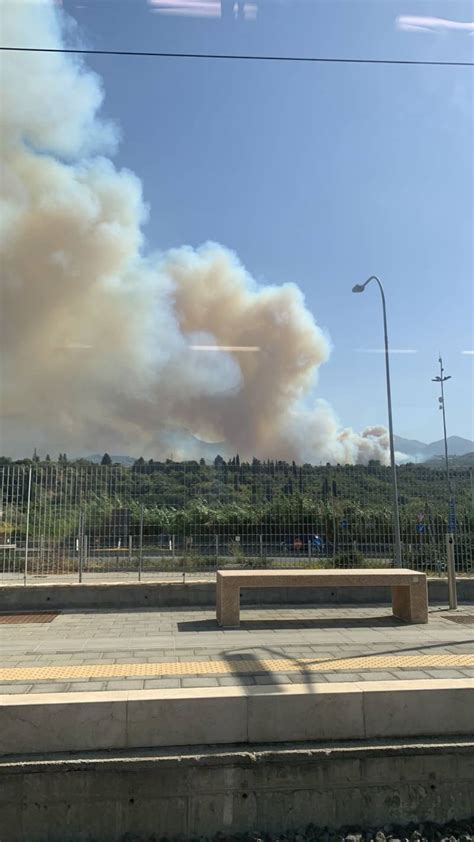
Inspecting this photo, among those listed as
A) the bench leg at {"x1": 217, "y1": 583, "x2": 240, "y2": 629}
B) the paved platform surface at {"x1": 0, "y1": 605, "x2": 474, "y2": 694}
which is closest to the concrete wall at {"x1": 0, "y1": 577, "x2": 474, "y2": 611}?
the paved platform surface at {"x1": 0, "y1": 605, "x2": 474, "y2": 694}

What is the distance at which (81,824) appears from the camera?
422cm

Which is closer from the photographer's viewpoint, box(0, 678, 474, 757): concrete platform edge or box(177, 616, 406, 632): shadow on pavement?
box(0, 678, 474, 757): concrete platform edge

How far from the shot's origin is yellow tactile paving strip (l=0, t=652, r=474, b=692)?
540 centimetres

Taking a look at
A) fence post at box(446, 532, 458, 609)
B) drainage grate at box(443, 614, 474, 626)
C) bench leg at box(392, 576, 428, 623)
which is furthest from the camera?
fence post at box(446, 532, 458, 609)

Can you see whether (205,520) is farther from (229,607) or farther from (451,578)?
(451,578)

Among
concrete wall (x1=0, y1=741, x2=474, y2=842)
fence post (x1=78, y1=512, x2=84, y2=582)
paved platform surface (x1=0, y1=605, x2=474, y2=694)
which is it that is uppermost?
fence post (x1=78, y1=512, x2=84, y2=582)

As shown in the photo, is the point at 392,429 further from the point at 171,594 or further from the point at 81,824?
the point at 81,824

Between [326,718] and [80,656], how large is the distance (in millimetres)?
2901

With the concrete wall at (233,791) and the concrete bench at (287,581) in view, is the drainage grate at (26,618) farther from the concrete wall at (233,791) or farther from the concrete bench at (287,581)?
the concrete wall at (233,791)

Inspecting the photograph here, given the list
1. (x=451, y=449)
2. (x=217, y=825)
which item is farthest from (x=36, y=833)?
(x=451, y=449)

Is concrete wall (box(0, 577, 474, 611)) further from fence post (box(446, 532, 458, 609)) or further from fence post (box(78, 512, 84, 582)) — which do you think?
fence post (box(446, 532, 458, 609))

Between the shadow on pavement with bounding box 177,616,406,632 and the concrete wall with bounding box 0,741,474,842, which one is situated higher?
the shadow on pavement with bounding box 177,616,406,632

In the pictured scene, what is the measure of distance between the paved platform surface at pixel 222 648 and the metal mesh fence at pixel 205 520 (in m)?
1.12

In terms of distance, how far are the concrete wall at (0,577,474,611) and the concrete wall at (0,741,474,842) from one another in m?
5.72
